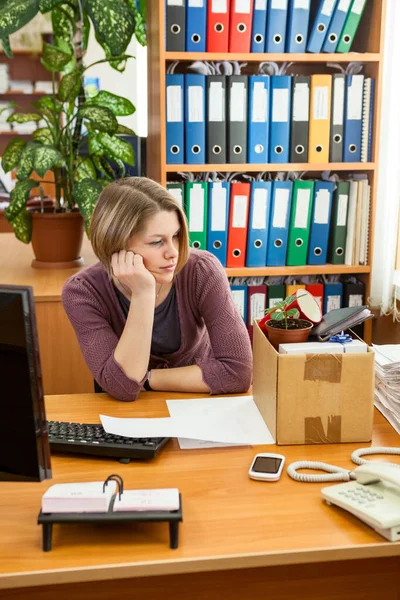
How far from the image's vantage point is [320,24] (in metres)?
2.84

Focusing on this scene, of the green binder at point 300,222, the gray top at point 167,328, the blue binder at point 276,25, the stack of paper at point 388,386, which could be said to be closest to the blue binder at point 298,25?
the blue binder at point 276,25

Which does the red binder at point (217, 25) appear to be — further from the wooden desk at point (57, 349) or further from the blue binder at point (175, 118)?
the wooden desk at point (57, 349)

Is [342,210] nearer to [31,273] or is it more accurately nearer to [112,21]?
[112,21]

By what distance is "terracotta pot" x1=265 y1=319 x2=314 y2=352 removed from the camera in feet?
4.40

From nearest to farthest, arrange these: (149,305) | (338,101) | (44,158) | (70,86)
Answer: (149,305)
(44,158)
(70,86)
(338,101)

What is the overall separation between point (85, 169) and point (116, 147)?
0.15 m

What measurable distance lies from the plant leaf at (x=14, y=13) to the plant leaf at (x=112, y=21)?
0.21 metres

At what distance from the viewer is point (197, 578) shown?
1100mm

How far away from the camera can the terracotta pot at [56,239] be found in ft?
9.18

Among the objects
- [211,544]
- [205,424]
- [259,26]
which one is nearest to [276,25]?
[259,26]

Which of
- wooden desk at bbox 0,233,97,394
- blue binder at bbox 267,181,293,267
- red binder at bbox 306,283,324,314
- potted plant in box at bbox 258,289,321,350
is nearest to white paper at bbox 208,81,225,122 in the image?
blue binder at bbox 267,181,293,267

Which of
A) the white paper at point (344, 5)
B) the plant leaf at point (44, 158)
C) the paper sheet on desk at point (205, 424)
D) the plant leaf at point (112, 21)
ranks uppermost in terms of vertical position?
the white paper at point (344, 5)

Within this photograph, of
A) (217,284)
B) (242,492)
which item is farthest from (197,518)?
(217,284)

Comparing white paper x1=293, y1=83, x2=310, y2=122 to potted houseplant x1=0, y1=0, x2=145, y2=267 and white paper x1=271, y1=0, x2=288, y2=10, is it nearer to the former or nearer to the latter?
white paper x1=271, y1=0, x2=288, y2=10
